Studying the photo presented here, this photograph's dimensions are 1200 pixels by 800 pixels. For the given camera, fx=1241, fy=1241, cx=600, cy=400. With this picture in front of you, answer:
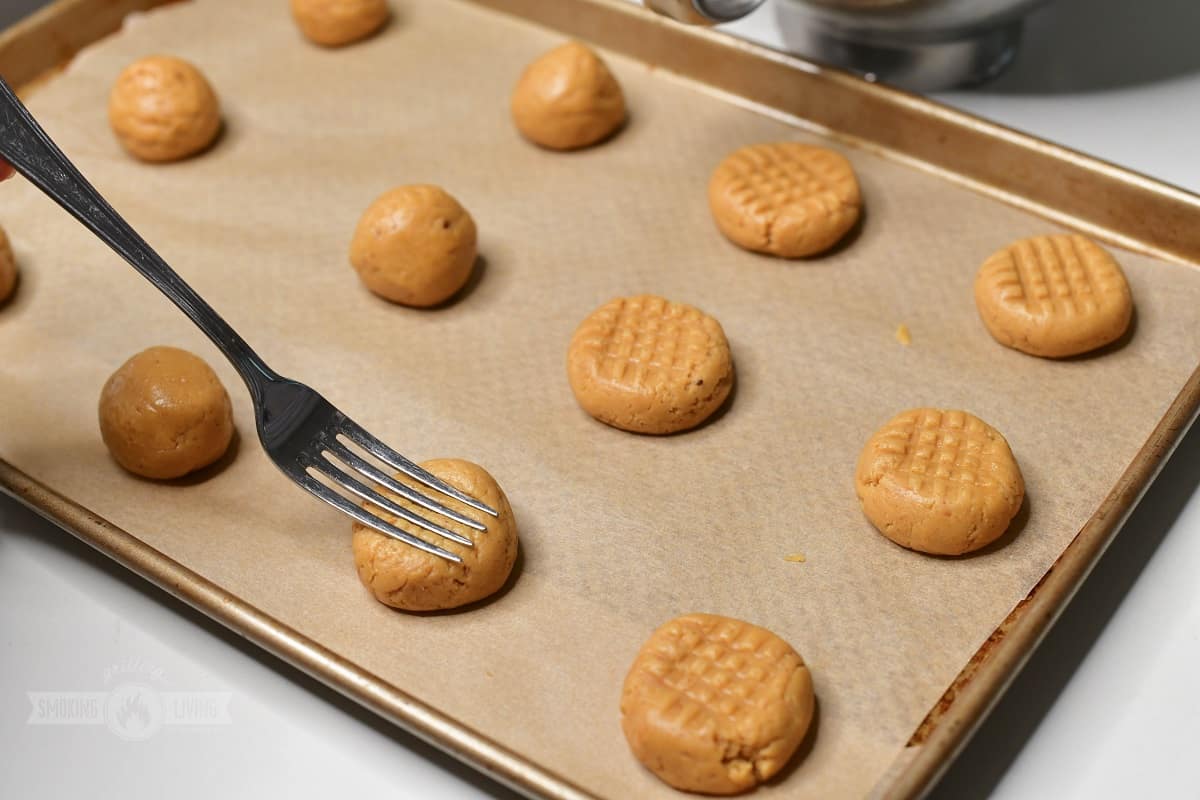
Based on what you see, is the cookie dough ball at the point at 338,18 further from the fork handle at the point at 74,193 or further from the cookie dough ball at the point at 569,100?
the fork handle at the point at 74,193

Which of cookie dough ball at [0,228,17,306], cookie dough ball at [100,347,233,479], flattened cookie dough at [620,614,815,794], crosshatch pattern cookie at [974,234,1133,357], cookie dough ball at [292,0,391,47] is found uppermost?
cookie dough ball at [292,0,391,47]

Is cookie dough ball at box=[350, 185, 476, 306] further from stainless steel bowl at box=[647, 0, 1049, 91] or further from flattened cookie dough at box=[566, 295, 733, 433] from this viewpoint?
stainless steel bowl at box=[647, 0, 1049, 91]

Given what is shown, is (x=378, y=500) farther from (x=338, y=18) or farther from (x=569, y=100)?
(x=338, y=18)

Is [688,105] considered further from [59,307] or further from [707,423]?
[59,307]

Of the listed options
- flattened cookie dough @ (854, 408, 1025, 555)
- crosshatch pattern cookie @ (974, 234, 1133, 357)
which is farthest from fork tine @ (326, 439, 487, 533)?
crosshatch pattern cookie @ (974, 234, 1133, 357)

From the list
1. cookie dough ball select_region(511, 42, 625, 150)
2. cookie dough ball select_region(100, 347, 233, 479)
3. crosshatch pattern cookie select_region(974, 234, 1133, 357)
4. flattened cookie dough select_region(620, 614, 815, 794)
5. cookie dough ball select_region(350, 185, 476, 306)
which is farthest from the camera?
cookie dough ball select_region(511, 42, 625, 150)
